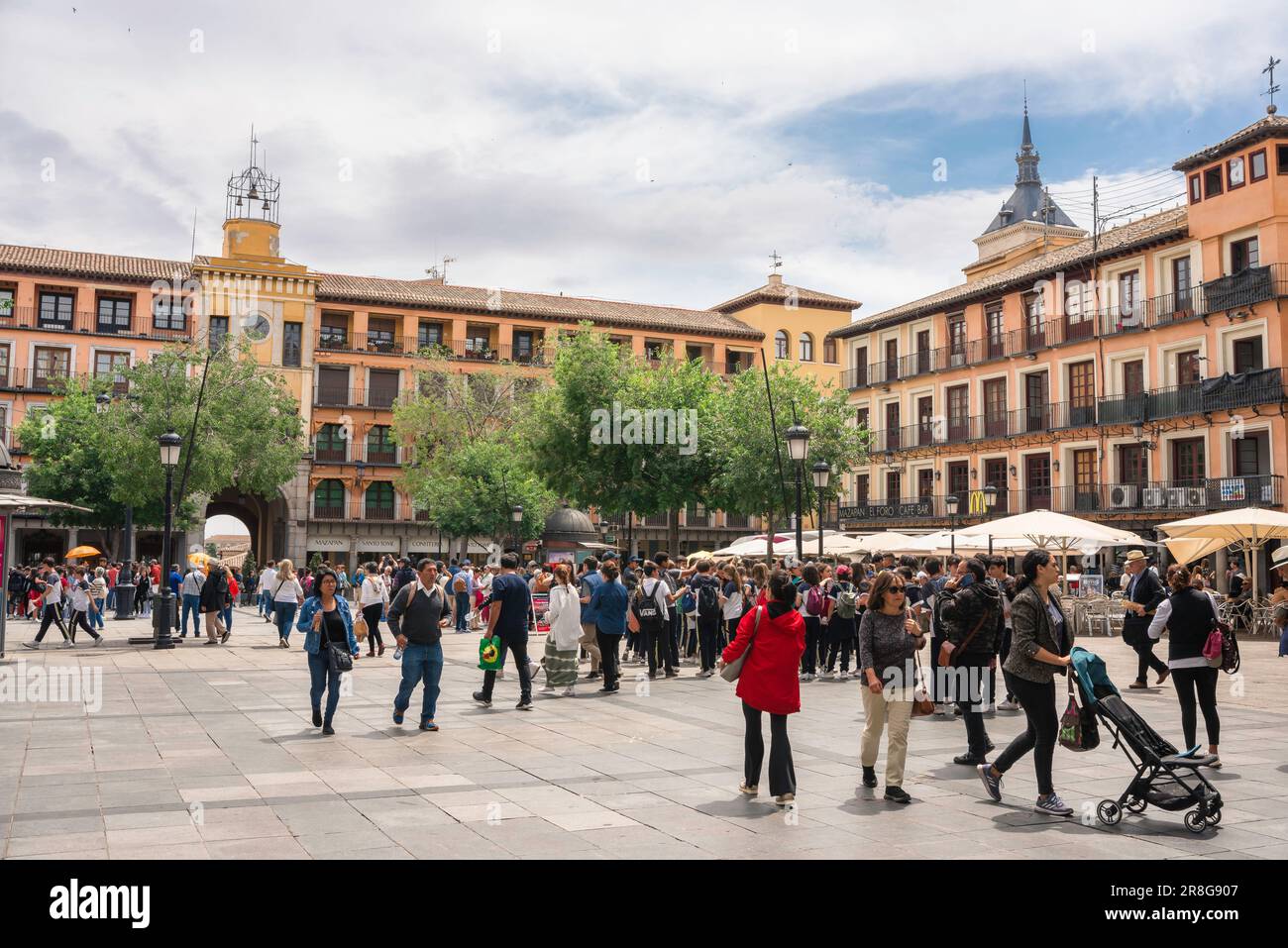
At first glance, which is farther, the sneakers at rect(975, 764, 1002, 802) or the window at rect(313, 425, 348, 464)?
the window at rect(313, 425, 348, 464)

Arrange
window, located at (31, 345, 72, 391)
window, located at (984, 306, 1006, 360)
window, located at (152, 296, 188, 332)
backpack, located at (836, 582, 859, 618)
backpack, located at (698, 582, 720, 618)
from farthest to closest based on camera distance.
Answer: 1. window, located at (152, 296, 188, 332)
2. window, located at (31, 345, 72, 391)
3. window, located at (984, 306, 1006, 360)
4. backpack, located at (698, 582, 720, 618)
5. backpack, located at (836, 582, 859, 618)

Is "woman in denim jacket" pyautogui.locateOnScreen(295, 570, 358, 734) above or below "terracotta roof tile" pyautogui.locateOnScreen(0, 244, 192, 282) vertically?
below

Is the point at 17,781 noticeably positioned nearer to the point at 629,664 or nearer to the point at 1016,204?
the point at 629,664

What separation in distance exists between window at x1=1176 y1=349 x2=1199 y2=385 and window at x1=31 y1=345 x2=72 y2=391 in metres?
45.9

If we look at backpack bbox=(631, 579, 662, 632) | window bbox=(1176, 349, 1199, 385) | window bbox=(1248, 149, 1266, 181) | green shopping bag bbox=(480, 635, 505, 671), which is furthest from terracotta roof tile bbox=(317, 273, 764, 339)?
green shopping bag bbox=(480, 635, 505, 671)

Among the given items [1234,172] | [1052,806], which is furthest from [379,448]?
[1052,806]

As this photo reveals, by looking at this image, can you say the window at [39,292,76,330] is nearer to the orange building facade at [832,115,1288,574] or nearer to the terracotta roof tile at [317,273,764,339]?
the terracotta roof tile at [317,273,764,339]

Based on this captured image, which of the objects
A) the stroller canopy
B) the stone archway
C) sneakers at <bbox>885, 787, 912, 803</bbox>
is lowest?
sneakers at <bbox>885, 787, 912, 803</bbox>

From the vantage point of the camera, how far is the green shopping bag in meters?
12.0

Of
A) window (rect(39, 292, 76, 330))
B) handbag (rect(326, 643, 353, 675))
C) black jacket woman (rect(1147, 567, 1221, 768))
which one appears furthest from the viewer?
window (rect(39, 292, 76, 330))

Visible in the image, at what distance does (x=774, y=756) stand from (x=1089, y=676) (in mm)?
2042

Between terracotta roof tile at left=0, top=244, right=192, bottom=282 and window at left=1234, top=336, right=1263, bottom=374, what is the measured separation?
44.1 m
